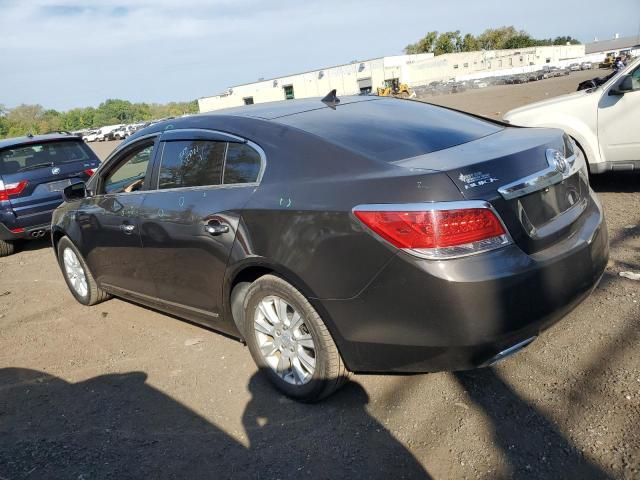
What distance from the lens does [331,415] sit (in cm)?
300

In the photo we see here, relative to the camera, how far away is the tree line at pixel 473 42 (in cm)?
10750

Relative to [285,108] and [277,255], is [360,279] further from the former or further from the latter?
[285,108]

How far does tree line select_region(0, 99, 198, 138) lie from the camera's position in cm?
10736

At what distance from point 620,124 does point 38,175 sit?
25.0 feet

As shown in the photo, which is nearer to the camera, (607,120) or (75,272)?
(75,272)

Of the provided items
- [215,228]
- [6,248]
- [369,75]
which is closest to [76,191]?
[215,228]

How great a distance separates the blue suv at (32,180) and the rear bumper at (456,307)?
6.29 m

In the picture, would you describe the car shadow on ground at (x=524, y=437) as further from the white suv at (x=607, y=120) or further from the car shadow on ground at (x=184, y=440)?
the white suv at (x=607, y=120)

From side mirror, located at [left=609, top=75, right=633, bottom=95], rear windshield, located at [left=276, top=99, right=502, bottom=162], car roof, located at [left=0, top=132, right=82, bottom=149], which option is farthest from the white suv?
car roof, located at [left=0, top=132, right=82, bottom=149]

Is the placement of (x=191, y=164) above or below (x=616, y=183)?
above

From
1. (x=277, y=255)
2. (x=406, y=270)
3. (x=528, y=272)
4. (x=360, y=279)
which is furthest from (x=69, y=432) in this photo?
(x=528, y=272)

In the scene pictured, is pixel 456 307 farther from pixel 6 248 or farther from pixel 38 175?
pixel 6 248

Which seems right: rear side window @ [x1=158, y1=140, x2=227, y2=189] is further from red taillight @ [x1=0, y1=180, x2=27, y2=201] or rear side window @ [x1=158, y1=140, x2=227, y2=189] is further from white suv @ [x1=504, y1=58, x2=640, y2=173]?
white suv @ [x1=504, y1=58, x2=640, y2=173]

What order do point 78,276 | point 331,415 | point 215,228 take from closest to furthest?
point 331,415, point 215,228, point 78,276
